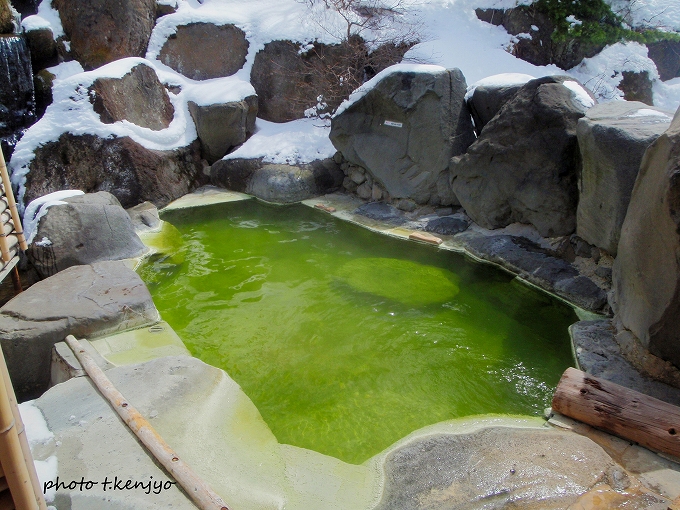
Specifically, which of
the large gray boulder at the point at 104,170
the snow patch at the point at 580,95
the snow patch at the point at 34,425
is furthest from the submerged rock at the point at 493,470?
the large gray boulder at the point at 104,170

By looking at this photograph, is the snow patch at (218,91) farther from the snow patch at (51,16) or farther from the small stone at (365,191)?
the small stone at (365,191)

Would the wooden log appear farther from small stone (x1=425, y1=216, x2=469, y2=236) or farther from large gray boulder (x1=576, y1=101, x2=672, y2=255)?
small stone (x1=425, y1=216, x2=469, y2=236)

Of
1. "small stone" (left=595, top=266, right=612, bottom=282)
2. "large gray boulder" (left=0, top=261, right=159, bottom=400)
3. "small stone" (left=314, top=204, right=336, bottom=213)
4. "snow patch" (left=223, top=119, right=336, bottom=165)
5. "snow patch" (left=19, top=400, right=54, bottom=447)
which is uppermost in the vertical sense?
"snow patch" (left=223, top=119, right=336, bottom=165)

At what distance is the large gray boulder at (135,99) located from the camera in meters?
8.09

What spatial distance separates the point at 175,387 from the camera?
357 cm

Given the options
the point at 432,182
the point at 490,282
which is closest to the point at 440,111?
the point at 432,182

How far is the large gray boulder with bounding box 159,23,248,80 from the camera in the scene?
36.1 ft

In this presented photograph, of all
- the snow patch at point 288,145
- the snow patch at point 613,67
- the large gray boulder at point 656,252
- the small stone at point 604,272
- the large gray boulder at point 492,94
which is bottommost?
the small stone at point 604,272

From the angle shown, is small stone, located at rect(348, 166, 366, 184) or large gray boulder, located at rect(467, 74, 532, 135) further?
small stone, located at rect(348, 166, 366, 184)

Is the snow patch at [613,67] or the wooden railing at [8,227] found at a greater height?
the snow patch at [613,67]

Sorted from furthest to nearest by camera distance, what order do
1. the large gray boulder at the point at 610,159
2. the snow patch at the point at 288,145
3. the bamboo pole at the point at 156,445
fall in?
the snow patch at the point at 288,145 → the large gray boulder at the point at 610,159 → the bamboo pole at the point at 156,445

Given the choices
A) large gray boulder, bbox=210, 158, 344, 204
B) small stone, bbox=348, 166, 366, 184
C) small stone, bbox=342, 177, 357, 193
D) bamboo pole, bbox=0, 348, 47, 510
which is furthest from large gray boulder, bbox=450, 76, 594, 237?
bamboo pole, bbox=0, 348, 47, 510

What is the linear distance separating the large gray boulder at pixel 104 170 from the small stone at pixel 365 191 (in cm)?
320

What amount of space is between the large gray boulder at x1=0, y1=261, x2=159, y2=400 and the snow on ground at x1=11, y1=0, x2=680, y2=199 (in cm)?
368
